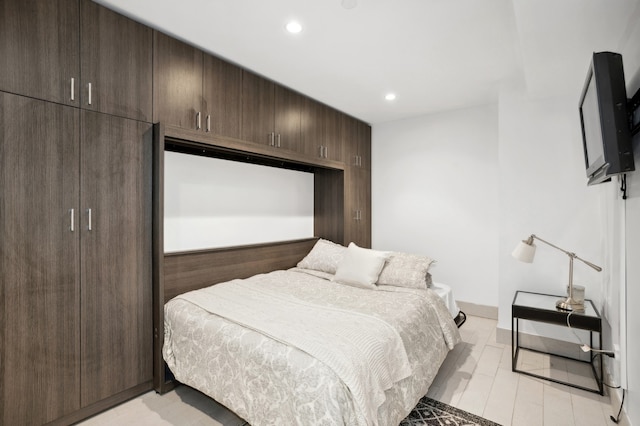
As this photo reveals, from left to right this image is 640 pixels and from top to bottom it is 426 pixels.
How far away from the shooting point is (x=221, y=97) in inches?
105

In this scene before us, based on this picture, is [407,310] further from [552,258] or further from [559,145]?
[559,145]

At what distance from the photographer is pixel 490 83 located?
315 centimetres

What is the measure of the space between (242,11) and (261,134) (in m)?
1.12

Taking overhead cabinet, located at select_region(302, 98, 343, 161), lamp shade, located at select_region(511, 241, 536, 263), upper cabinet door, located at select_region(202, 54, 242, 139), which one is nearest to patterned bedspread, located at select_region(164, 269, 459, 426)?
lamp shade, located at select_region(511, 241, 536, 263)

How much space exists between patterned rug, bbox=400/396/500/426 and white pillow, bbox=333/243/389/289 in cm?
96

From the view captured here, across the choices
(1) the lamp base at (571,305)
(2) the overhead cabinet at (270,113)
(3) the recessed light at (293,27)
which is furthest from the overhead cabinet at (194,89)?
(1) the lamp base at (571,305)

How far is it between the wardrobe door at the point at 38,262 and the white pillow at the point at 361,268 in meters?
1.98

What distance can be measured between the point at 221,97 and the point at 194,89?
0.24 metres

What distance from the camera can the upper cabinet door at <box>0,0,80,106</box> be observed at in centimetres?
167

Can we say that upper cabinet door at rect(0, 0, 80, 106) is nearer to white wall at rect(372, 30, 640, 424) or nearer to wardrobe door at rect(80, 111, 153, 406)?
wardrobe door at rect(80, 111, 153, 406)

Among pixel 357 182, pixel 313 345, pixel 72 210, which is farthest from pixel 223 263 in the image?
pixel 357 182

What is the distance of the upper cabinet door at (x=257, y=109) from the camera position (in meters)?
2.87

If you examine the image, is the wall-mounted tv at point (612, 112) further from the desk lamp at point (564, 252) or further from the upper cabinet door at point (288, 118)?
the upper cabinet door at point (288, 118)

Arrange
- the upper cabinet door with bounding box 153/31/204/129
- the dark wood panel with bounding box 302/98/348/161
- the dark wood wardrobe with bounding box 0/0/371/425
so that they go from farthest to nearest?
the dark wood panel with bounding box 302/98/348/161
the upper cabinet door with bounding box 153/31/204/129
the dark wood wardrobe with bounding box 0/0/371/425
